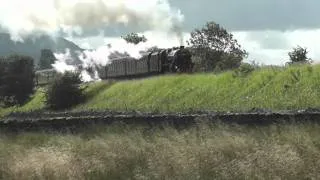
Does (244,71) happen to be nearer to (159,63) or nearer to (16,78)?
(159,63)

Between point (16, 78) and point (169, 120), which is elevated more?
point (16, 78)

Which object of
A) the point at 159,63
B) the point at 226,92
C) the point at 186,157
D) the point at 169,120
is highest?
the point at 159,63

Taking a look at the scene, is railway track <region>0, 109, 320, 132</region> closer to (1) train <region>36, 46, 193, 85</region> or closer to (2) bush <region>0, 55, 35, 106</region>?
(1) train <region>36, 46, 193, 85</region>

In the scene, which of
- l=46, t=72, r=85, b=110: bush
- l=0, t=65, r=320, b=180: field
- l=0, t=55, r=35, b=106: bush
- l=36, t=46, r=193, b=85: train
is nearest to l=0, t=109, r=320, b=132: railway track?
l=0, t=65, r=320, b=180: field

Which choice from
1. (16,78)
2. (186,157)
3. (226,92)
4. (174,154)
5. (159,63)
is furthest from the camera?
(16,78)

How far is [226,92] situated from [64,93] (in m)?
21.2

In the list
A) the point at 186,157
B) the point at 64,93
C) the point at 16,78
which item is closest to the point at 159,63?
the point at 64,93

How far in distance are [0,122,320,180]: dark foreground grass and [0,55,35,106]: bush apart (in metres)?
58.6

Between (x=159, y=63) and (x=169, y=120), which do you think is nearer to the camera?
(x=169, y=120)

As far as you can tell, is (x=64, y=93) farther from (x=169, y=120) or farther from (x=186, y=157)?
(x=186, y=157)

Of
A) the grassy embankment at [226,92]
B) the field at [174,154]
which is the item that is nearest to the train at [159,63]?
the grassy embankment at [226,92]

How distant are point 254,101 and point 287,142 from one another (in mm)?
13379

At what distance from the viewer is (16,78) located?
290 ft

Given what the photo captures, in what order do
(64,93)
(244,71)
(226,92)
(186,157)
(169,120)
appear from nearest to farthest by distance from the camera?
(186,157) < (169,120) < (226,92) < (244,71) < (64,93)
